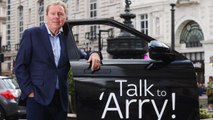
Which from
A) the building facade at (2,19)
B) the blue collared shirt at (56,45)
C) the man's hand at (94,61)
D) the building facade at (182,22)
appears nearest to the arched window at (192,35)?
the building facade at (182,22)

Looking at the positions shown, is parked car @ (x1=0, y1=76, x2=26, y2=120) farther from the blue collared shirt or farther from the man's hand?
the blue collared shirt

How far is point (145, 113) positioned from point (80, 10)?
47.3 m

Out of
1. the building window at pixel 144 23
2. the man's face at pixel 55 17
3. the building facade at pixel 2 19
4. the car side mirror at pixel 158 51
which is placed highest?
the building facade at pixel 2 19

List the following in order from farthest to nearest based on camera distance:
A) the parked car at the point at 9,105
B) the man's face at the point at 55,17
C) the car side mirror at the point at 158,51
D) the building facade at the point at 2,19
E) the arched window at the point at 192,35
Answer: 1. the building facade at the point at 2,19
2. the arched window at the point at 192,35
3. the parked car at the point at 9,105
4. the car side mirror at the point at 158,51
5. the man's face at the point at 55,17

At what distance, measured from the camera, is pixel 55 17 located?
416 centimetres

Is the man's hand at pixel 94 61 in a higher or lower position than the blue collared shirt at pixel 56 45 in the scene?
lower

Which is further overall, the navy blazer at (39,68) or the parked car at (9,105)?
the parked car at (9,105)

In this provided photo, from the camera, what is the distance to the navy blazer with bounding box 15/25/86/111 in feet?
13.3

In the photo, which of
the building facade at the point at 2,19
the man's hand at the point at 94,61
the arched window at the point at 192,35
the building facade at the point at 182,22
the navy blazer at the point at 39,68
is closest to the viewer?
the navy blazer at the point at 39,68

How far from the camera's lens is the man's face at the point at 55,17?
163 inches

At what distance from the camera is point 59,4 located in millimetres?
4156

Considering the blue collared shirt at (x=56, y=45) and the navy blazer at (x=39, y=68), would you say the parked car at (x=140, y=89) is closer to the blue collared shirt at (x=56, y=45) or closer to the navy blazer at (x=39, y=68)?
the blue collared shirt at (x=56, y=45)

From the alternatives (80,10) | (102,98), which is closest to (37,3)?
(80,10)

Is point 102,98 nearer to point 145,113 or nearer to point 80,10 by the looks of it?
point 145,113
